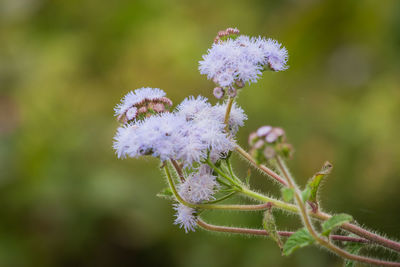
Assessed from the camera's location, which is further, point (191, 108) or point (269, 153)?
point (191, 108)

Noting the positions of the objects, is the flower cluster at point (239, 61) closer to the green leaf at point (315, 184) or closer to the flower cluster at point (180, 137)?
the flower cluster at point (180, 137)

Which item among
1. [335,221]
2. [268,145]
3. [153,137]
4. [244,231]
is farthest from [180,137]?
[335,221]

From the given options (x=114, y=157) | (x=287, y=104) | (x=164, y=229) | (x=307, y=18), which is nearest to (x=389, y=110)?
(x=287, y=104)

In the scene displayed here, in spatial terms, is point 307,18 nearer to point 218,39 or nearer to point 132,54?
point 132,54

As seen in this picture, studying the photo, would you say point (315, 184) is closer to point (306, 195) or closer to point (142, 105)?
point (306, 195)

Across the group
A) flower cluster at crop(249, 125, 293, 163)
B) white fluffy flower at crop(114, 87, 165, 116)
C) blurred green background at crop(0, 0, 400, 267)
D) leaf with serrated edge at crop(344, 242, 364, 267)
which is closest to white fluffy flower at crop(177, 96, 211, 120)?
white fluffy flower at crop(114, 87, 165, 116)
